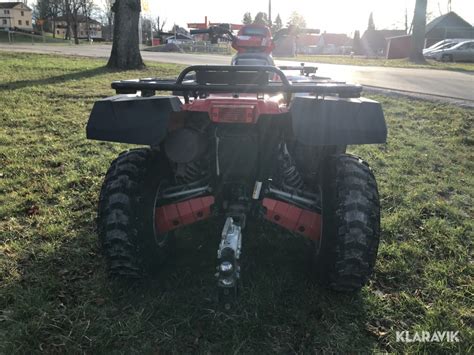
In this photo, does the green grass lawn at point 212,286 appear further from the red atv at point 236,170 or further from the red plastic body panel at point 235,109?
the red plastic body panel at point 235,109

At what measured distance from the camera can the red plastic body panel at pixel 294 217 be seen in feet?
8.58

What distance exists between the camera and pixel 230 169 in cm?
270

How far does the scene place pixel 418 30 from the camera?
2372 cm

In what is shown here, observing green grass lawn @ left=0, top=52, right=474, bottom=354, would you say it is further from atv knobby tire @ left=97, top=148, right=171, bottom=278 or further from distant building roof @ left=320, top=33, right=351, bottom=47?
distant building roof @ left=320, top=33, right=351, bottom=47

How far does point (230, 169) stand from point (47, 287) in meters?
1.45

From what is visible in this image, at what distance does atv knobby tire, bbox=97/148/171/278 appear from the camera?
253 cm

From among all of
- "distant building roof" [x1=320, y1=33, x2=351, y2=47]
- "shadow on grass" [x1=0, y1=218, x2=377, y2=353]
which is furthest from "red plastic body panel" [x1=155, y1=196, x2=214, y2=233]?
"distant building roof" [x1=320, y1=33, x2=351, y2=47]

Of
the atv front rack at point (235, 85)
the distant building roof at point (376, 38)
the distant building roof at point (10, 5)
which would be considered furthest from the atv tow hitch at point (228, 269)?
the distant building roof at point (10, 5)

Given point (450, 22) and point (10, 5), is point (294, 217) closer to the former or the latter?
point (450, 22)

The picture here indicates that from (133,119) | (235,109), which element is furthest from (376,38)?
(133,119)

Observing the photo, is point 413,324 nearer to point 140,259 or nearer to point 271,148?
point 271,148

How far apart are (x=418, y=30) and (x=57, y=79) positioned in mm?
20416

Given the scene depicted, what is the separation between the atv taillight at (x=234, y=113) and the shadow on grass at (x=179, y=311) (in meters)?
1.13

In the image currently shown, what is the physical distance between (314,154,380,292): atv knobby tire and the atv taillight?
2.17 feet
